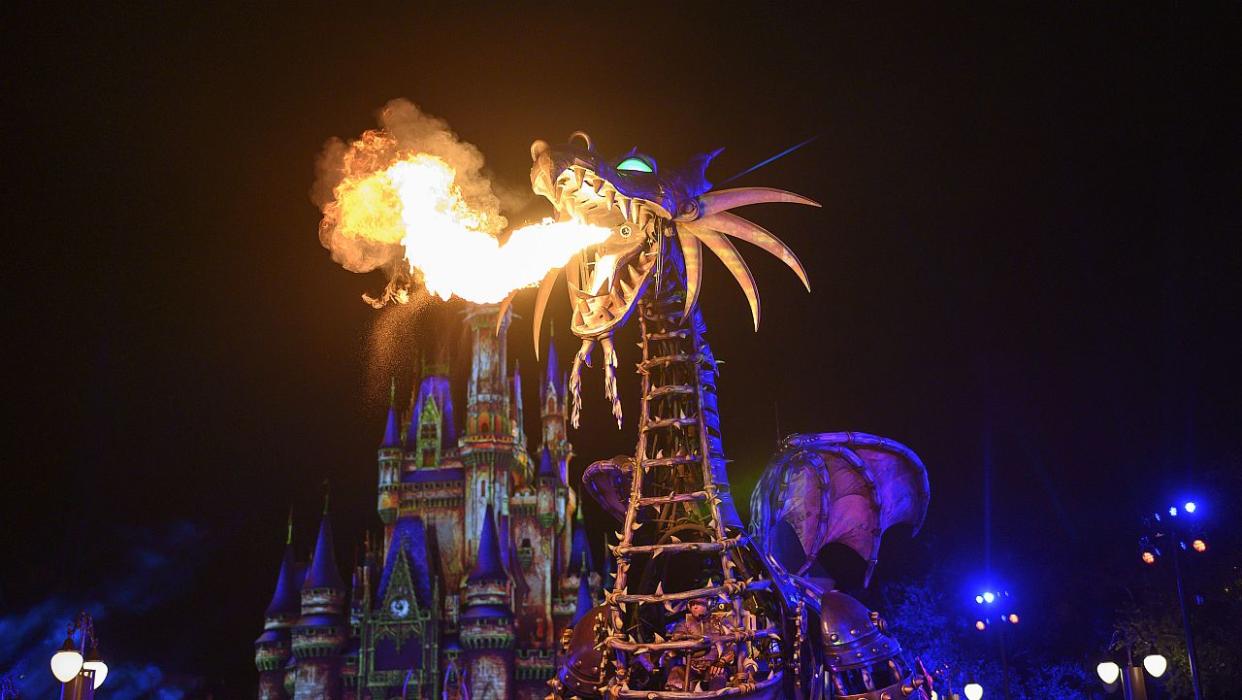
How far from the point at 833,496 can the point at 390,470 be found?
55.8 metres

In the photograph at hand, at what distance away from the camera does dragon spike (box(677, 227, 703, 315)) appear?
8.66 metres

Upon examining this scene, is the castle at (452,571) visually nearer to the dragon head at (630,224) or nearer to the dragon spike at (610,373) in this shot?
the dragon head at (630,224)

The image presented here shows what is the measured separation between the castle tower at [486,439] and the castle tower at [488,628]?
135 inches

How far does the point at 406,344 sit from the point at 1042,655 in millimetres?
18945

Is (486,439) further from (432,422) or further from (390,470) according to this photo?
(390,470)

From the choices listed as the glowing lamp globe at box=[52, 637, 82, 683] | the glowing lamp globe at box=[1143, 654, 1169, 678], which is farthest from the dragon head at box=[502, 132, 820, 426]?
the glowing lamp globe at box=[1143, 654, 1169, 678]

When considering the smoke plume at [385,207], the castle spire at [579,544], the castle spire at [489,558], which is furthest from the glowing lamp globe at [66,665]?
the castle spire at [579,544]

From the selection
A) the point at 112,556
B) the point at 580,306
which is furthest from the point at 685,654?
the point at 112,556

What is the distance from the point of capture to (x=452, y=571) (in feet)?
195

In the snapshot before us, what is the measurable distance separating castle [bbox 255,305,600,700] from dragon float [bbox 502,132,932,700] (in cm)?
4445

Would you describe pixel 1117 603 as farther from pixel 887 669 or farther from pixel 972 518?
pixel 887 669

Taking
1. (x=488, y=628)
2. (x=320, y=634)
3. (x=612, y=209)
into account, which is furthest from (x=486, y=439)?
(x=612, y=209)

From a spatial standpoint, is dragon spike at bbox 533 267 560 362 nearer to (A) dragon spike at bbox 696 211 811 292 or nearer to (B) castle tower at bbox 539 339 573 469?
(A) dragon spike at bbox 696 211 811 292

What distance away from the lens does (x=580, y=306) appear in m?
8.67
